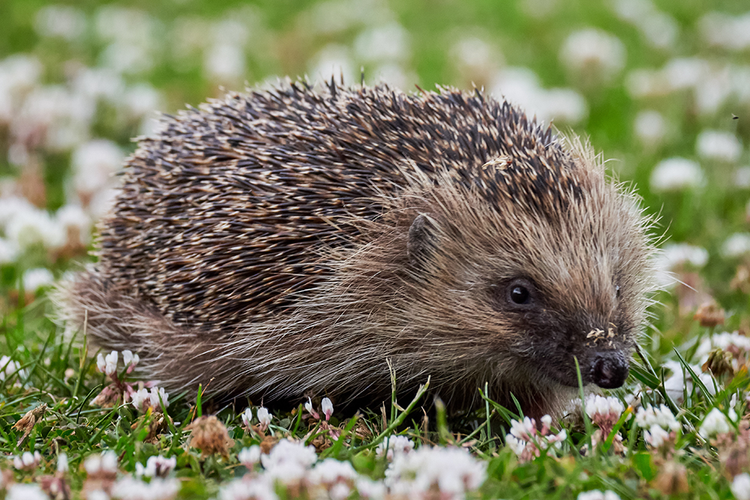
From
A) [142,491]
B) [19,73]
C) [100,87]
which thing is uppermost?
[19,73]

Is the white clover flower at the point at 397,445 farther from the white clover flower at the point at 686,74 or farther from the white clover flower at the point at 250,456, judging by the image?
the white clover flower at the point at 686,74

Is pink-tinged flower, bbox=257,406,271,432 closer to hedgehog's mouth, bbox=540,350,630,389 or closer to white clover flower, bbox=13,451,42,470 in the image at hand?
white clover flower, bbox=13,451,42,470

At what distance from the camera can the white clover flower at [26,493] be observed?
291 cm

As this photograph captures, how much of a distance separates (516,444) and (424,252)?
1157mm

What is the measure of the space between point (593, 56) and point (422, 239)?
263 inches

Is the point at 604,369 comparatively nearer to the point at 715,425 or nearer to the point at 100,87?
the point at 715,425

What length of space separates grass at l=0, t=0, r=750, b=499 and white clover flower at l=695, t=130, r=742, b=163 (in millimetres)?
140

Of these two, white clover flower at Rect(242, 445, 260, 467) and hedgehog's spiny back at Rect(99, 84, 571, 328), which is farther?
hedgehog's spiny back at Rect(99, 84, 571, 328)

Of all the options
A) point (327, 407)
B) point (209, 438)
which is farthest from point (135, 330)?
point (209, 438)

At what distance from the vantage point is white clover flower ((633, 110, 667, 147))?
28.9ft

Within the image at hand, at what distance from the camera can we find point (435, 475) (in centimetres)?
302

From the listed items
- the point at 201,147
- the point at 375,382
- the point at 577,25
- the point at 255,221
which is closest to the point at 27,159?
the point at 201,147

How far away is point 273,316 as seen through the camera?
4.54 metres

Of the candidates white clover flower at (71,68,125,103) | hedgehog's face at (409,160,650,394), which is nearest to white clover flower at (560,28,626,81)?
white clover flower at (71,68,125,103)
